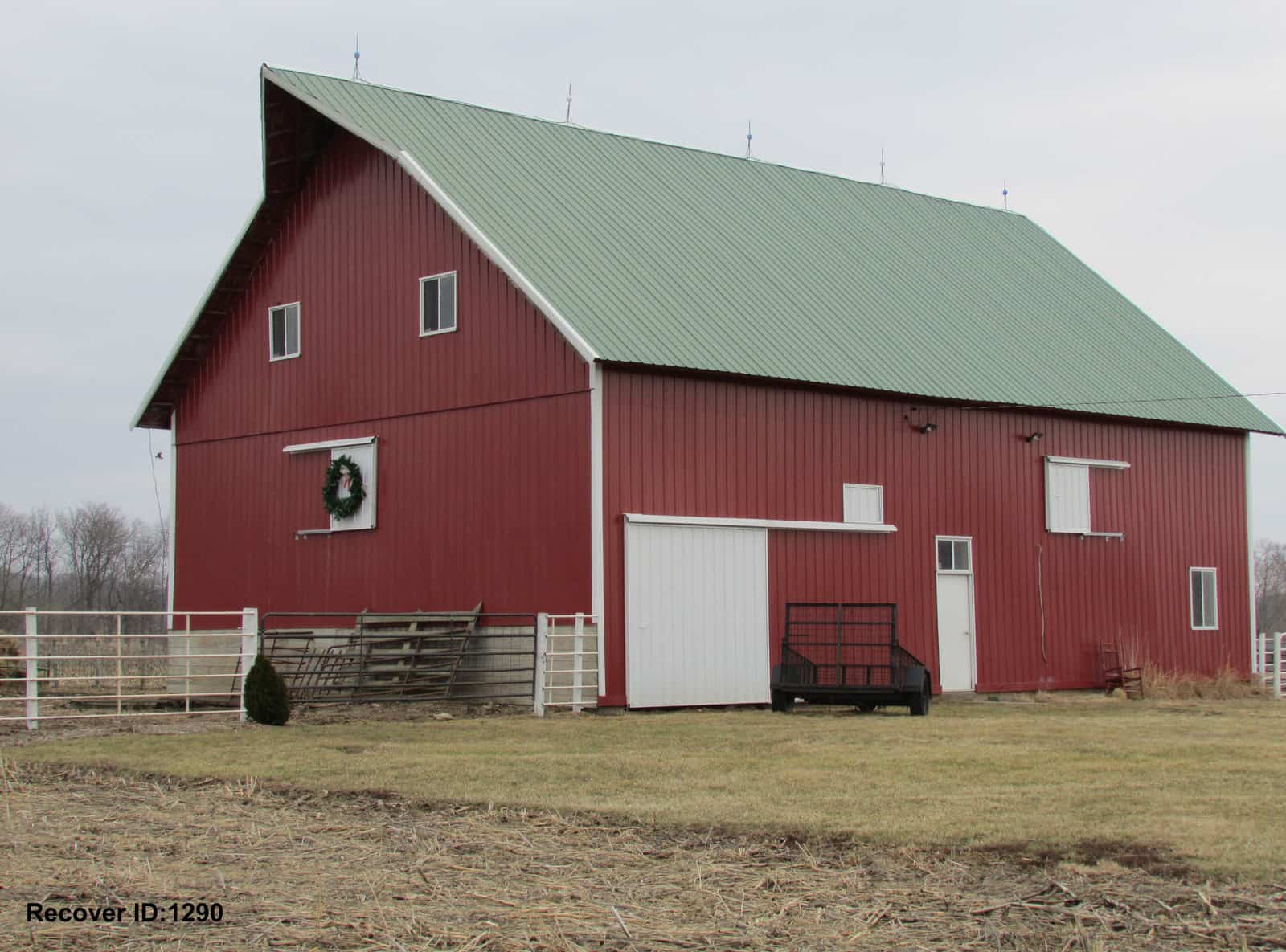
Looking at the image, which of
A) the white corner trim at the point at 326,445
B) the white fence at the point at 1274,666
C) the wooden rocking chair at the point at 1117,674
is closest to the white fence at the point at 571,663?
the white corner trim at the point at 326,445

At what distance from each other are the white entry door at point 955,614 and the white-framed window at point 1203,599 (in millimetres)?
5335

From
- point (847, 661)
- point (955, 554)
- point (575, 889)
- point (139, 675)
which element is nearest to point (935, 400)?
point (955, 554)

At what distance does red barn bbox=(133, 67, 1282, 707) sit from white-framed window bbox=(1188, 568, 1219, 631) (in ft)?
0.25

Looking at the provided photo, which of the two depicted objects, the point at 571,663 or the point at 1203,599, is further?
the point at 1203,599

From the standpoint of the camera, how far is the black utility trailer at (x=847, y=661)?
2052 cm

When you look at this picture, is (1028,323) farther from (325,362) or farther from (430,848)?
(430,848)

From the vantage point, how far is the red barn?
21750 millimetres

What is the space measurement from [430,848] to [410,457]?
14.2 meters

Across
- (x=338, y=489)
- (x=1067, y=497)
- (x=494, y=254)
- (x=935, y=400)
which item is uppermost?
(x=494, y=254)

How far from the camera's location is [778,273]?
83.9 ft

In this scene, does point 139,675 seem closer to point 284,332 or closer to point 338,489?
point 338,489

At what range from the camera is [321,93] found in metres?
24.6

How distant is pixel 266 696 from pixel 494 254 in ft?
22.6

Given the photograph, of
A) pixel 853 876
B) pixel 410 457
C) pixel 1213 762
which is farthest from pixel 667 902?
pixel 410 457
